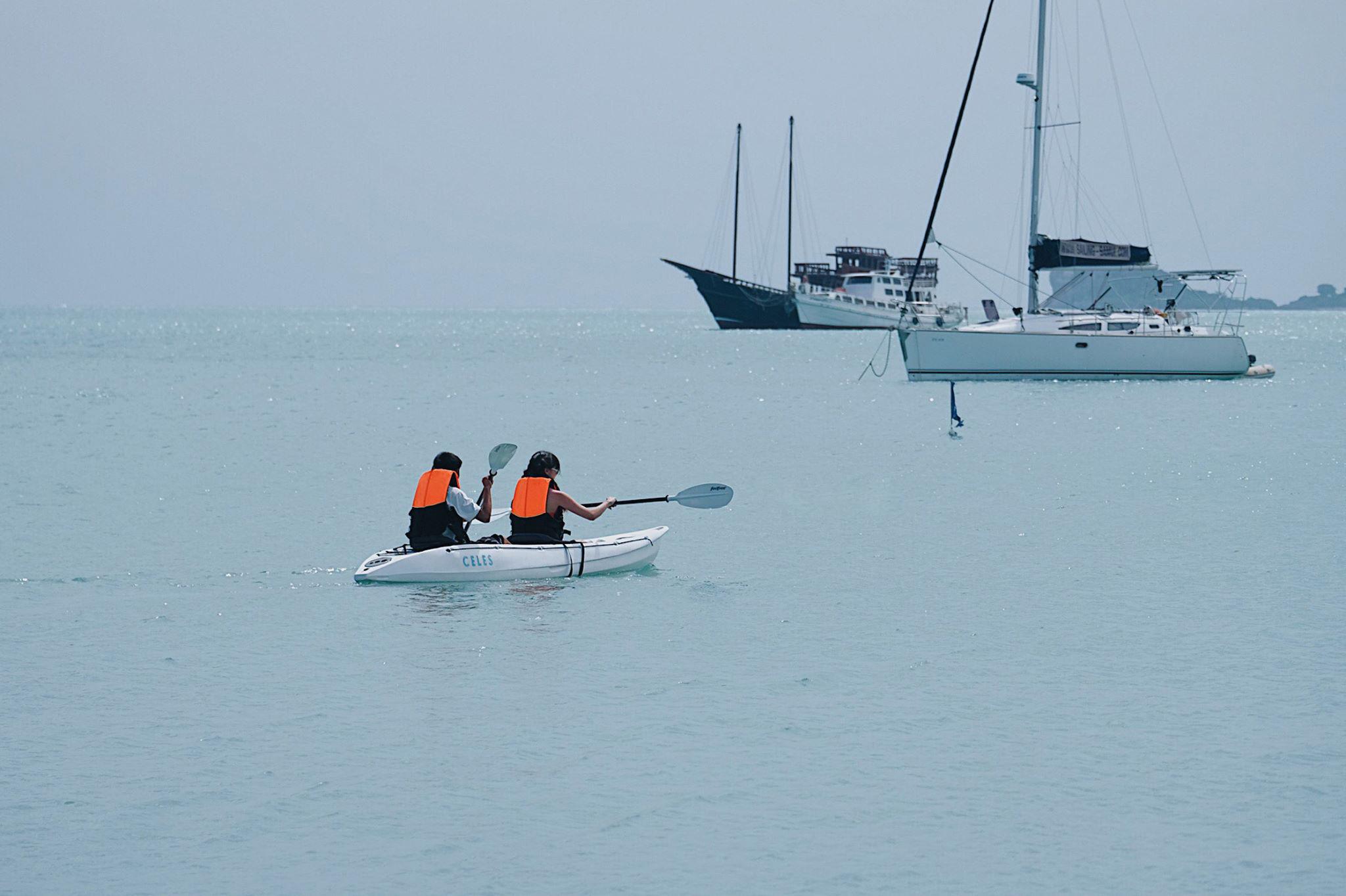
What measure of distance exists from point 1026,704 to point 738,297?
380 feet

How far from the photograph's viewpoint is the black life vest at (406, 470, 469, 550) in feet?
51.7

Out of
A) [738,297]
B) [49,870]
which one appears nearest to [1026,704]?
[49,870]

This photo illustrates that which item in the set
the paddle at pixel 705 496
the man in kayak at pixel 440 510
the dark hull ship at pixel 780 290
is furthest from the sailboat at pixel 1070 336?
the dark hull ship at pixel 780 290

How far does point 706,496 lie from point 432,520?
14.5ft

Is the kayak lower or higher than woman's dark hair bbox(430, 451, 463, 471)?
lower

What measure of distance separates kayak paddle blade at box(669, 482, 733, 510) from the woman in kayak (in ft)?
9.10

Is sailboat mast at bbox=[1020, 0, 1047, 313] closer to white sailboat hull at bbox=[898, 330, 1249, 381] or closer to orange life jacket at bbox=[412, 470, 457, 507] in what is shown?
white sailboat hull at bbox=[898, 330, 1249, 381]

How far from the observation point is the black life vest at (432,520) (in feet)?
51.7

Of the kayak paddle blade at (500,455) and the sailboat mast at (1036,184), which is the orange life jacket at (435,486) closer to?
the kayak paddle blade at (500,455)

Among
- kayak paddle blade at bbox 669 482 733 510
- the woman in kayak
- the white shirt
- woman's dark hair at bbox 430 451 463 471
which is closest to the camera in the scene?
woman's dark hair at bbox 430 451 463 471

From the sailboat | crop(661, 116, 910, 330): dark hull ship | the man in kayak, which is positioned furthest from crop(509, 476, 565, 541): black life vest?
crop(661, 116, 910, 330): dark hull ship

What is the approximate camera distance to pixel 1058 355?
1893 inches

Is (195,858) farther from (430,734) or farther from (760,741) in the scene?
(760,741)

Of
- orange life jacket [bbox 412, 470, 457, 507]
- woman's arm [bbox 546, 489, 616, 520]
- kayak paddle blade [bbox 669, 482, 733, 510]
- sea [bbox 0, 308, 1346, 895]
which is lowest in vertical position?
sea [bbox 0, 308, 1346, 895]
